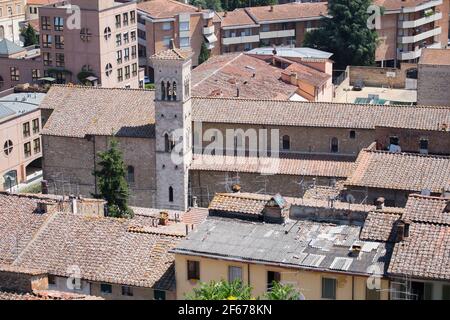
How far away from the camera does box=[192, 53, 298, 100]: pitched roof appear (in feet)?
205

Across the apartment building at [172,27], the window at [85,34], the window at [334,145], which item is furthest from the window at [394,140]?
the apartment building at [172,27]

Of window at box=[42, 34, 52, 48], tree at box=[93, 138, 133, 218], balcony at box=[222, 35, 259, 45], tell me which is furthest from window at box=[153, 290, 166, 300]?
balcony at box=[222, 35, 259, 45]

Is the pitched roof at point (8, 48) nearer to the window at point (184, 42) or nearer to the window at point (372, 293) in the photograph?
the window at point (184, 42)

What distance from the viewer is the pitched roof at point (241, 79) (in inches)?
2456

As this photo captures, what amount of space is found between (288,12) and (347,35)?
397 inches

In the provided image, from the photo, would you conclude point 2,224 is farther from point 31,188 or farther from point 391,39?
point 391,39

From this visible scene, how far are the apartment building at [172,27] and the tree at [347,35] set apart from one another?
10.3 metres

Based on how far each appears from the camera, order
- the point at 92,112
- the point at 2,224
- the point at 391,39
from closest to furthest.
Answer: the point at 2,224
the point at 92,112
the point at 391,39

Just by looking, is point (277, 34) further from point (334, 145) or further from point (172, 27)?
point (334, 145)

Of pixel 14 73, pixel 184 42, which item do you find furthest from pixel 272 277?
pixel 184 42

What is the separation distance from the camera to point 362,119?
171 feet
